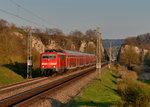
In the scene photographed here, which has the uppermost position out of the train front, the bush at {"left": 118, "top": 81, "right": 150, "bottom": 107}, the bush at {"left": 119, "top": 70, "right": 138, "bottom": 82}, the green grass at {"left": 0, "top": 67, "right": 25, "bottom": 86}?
→ the train front

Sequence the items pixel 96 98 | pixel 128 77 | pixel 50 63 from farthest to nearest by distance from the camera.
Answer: pixel 128 77
pixel 50 63
pixel 96 98

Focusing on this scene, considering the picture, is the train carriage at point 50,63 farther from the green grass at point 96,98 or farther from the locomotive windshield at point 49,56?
the green grass at point 96,98

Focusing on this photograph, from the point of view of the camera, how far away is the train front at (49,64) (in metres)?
24.4

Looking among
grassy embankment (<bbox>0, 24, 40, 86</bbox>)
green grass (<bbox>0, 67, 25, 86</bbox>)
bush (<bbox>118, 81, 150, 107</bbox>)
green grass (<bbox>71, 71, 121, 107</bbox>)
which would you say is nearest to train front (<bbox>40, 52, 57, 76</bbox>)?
grassy embankment (<bbox>0, 24, 40, 86</bbox>)

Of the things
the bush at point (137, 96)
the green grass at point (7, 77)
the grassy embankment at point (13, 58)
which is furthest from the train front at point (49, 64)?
the bush at point (137, 96)

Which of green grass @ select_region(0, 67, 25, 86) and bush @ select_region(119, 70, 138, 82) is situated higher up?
green grass @ select_region(0, 67, 25, 86)

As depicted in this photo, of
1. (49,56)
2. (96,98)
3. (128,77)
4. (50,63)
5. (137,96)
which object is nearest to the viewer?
(96,98)

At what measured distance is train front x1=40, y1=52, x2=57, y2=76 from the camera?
2444cm

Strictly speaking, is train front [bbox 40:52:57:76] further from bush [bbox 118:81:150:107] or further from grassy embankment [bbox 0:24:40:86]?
bush [bbox 118:81:150:107]

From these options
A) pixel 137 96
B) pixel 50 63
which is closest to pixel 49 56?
pixel 50 63

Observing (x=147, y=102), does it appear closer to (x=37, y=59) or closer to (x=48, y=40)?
(x=37, y=59)

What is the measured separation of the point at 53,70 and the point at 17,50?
9989mm

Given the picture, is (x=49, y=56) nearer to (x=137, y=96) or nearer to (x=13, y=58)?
(x=13, y=58)

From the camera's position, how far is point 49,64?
24.7 metres
